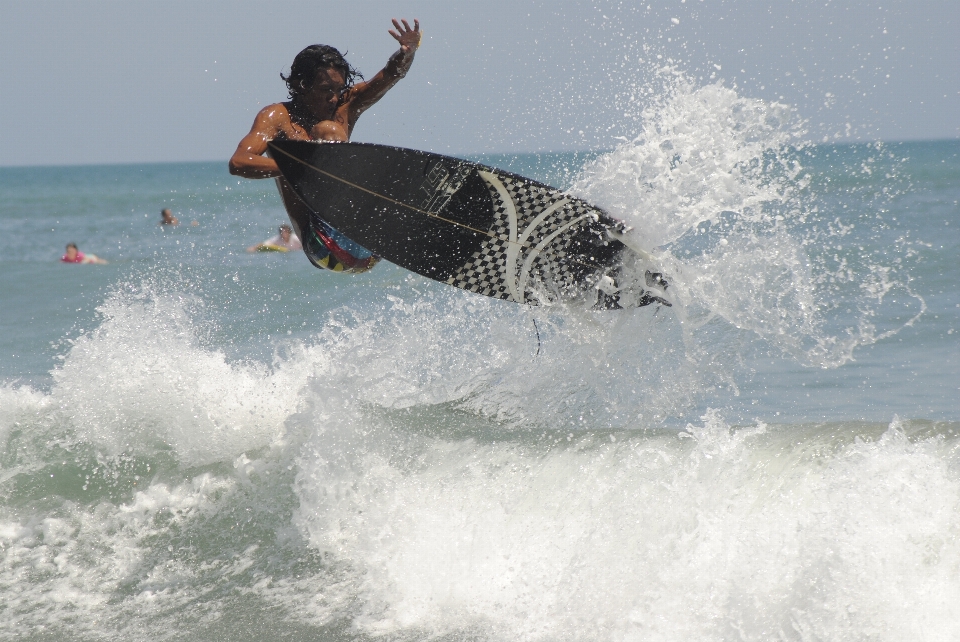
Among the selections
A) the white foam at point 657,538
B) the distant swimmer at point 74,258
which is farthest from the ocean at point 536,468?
the distant swimmer at point 74,258

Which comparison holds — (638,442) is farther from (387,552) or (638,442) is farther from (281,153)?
(281,153)

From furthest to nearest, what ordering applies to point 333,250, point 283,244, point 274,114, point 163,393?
point 283,244, point 163,393, point 333,250, point 274,114

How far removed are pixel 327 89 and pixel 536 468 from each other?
2.63 m

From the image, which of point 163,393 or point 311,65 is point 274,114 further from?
point 163,393

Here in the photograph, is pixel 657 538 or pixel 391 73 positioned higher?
pixel 391 73

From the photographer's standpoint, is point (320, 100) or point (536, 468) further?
point (320, 100)

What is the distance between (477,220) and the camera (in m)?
5.59

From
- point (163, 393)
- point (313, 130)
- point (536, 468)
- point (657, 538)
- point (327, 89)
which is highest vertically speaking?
point (327, 89)

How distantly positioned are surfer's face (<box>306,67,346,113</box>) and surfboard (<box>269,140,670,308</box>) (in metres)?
0.39

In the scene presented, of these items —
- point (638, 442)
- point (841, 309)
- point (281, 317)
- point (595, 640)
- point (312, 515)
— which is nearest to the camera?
point (595, 640)

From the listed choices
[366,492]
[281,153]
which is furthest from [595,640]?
[281,153]

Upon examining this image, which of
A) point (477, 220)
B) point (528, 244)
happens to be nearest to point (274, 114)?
point (477, 220)

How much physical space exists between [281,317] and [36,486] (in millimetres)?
4863

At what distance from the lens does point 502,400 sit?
256 inches
